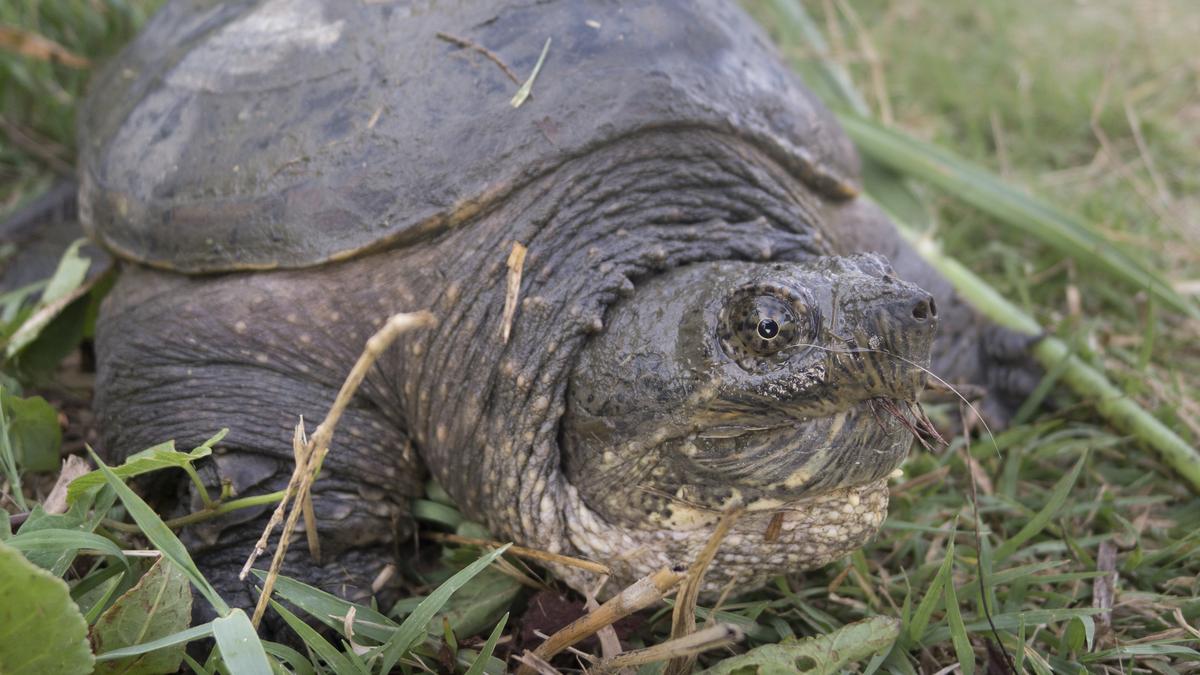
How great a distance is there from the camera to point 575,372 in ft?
6.40

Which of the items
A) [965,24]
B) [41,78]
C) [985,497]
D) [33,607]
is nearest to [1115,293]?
[985,497]

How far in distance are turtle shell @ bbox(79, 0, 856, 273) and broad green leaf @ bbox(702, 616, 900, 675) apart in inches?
42.6

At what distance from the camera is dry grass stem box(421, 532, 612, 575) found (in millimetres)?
1936

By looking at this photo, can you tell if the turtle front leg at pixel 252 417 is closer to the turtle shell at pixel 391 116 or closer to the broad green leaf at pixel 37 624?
the turtle shell at pixel 391 116

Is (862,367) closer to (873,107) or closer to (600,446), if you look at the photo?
(600,446)

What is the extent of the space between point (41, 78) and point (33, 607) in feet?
9.01

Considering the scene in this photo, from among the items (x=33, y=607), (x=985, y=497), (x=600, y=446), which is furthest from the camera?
(x=985, y=497)

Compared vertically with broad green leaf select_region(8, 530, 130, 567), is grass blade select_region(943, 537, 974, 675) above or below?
below

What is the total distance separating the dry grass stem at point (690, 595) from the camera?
1.55 metres

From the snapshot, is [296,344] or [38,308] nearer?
[296,344]

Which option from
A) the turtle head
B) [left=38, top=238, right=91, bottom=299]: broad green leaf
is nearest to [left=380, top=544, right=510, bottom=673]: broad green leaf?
the turtle head

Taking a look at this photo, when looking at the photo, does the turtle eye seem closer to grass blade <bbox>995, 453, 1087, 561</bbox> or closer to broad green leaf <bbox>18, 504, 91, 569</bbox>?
grass blade <bbox>995, 453, 1087, 561</bbox>

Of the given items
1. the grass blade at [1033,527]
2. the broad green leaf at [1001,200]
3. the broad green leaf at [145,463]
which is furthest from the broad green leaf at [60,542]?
the broad green leaf at [1001,200]

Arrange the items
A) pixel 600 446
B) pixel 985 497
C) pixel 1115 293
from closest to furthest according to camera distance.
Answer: pixel 600 446
pixel 985 497
pixel 1115 293
